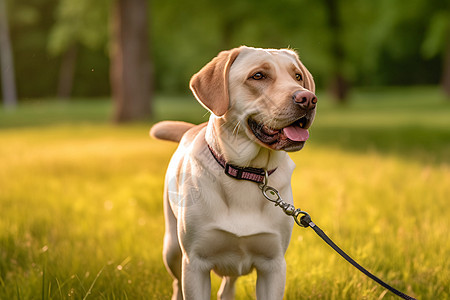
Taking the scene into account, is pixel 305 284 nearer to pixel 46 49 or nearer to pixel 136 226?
pixel 136 226

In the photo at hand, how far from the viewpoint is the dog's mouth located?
2.39 meters

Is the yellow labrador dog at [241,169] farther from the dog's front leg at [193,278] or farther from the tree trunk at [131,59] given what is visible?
the tree trunk at [131,59]

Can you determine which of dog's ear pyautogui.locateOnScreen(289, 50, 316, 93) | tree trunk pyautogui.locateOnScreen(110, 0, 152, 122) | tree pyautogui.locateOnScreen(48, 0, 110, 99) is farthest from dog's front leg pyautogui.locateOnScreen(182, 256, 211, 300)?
tree pyautogui.locateOnScreen(48, 0, 110, 99)

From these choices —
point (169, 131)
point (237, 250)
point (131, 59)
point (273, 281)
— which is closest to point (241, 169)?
point (237, 250)

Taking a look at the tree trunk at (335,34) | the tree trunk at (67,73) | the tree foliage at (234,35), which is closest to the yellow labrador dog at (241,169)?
the tree foliage at (234,35)

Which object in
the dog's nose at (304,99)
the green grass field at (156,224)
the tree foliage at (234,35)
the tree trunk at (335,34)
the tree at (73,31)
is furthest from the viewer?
the tree at (73,31)

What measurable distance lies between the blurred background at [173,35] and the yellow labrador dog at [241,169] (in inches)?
35.9

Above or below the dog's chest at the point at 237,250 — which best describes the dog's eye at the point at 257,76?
above

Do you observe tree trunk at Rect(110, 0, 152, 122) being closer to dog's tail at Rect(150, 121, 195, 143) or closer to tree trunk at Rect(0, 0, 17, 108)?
dog's tail at Rect(150, 121, 195, 143)

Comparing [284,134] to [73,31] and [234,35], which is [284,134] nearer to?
[234,35]

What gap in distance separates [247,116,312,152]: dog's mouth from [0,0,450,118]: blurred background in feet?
3.32

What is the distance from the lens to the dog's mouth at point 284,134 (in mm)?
2390

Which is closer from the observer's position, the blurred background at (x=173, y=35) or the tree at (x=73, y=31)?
the blurred background at (x=173, y=35)

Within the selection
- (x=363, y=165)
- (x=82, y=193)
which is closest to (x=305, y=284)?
(x=82, y=193)
